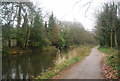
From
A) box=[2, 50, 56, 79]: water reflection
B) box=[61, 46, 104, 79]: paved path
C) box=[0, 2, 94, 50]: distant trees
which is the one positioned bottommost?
box=[2, 50, 56, 79]: water reflection

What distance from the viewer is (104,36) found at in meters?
25.2

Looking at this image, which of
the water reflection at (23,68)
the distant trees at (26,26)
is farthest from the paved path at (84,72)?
the distant trees at (26,26)

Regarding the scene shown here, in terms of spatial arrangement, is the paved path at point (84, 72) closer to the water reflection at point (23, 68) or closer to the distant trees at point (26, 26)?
the water reflection at point (23, 68)

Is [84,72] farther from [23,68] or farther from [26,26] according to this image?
[26,26]

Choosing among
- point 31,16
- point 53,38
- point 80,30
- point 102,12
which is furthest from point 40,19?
point 80,30

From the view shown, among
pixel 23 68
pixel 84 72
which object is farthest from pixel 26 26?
pixel 84 72

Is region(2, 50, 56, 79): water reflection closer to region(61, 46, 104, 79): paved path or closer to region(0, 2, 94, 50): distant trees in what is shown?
region(61, 46, 104, 79): paved path

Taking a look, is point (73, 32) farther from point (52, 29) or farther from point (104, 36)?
point (104, 36)

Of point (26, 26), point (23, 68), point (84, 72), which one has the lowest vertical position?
point (23, 68)

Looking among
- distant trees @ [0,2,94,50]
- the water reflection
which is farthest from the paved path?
distant trees @ [0,2,94,50]

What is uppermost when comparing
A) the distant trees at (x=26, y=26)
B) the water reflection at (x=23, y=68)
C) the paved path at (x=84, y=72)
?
the distant trees at (x=26, y=26)

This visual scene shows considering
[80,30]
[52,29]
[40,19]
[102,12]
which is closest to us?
[102,12]

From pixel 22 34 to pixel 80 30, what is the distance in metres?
19.1

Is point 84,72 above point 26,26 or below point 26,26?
below
